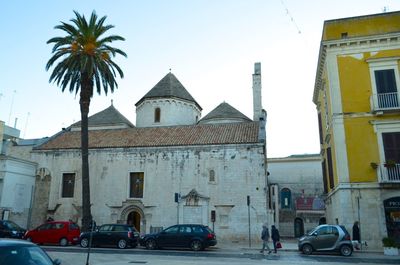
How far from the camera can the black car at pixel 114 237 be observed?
20688mm

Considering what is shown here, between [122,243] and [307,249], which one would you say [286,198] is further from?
[122,243]

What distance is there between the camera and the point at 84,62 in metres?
24.8

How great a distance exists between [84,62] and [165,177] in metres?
10.8

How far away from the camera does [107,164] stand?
30062 millimetres

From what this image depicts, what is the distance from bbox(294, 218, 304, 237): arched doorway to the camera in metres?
37.9

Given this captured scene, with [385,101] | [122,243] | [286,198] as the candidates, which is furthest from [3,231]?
[286,198]

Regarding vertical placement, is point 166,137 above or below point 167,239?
above

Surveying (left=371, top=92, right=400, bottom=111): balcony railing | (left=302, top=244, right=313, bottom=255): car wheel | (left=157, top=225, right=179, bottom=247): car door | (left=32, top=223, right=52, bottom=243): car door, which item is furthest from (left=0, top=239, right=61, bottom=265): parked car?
(left=371, top=92, right=400, bottom=111): balcony railing

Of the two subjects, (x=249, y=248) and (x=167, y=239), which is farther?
(x=249, y=248)

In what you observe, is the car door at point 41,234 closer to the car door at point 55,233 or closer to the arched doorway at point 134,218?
the car door at point 55,233

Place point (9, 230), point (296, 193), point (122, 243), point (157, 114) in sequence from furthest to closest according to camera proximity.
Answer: point (296, 193), point (157, 114), point (9, 230), point (122, 243)

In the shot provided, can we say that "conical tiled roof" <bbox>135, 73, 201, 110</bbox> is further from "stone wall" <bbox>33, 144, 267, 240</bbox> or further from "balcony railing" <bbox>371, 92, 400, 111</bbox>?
"balcony railing" <bbox>371, 92, 400, 111</bbox>

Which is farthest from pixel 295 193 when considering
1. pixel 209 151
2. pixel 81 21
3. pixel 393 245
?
pixel 81 21

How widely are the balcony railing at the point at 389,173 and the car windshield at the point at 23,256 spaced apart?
1896cm
